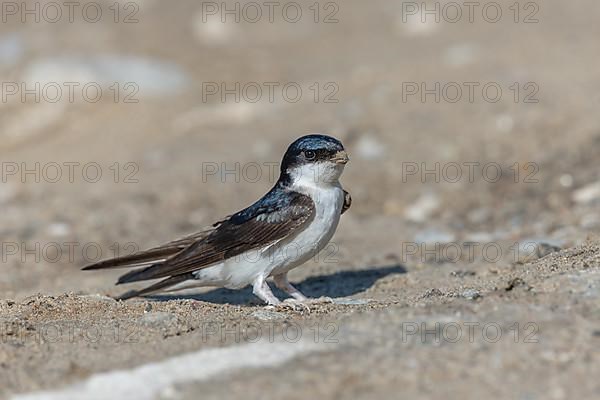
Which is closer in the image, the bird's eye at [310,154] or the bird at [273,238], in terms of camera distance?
the bird at [273,238]

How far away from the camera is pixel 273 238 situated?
476cm

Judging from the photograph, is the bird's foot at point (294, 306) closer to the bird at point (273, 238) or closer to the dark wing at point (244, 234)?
the bird at point (273, 238)

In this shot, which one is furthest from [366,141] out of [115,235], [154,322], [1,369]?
[1,369]

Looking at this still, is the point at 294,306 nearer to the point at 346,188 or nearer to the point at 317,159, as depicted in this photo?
the point at 317,159

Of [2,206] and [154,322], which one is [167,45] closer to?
[2,206]

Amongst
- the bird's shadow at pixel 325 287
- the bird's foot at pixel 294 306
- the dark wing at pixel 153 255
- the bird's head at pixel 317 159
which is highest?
the bird's head at pixel 317 159

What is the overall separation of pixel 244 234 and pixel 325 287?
0.92 metres

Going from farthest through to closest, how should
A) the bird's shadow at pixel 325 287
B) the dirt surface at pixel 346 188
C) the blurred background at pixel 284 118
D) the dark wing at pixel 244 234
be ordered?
1. the blurred background at pixel 284 118
2. the bird's shadow at pixel 325 287
3. the dark wing at pixel 244 234
4. the dirt surface at pixel 346 188

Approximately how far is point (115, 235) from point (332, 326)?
4.01 metres

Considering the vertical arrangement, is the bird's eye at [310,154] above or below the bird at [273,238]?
above

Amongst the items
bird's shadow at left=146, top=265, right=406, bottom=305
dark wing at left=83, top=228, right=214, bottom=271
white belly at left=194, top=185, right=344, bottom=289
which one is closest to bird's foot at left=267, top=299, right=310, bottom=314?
white belly at left=194, top=185, right=344, bottom=289

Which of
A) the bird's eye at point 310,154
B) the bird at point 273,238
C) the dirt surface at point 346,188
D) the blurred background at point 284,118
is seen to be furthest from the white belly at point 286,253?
the blurred background at point 284,118

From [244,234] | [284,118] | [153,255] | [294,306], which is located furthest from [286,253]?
[284,118]

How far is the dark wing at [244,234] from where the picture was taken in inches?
187
